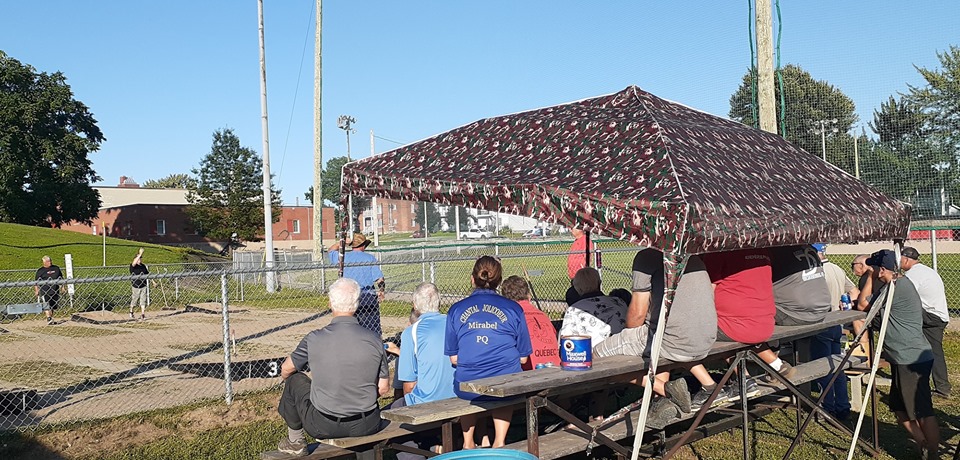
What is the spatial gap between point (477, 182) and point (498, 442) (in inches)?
68.1

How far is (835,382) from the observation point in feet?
23.8

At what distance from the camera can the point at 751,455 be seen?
20.3ft

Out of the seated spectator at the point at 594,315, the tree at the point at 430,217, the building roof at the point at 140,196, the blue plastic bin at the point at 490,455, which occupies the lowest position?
the blue plastic bin at the point at 490,455

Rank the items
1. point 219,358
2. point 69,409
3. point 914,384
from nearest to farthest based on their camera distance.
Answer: point 914,384
point 69,409
point 219,358

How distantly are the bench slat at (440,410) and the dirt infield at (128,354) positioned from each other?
4.55 metres

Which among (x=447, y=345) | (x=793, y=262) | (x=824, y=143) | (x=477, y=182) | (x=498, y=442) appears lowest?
(x=498, y=442)

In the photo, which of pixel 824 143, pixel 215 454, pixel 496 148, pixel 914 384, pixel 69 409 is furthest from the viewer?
pixel 824 143

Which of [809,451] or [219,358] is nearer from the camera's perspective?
[809,451]

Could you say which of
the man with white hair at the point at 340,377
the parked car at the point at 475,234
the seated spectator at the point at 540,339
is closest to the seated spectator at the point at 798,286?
the seated spectator at the point at 540,339

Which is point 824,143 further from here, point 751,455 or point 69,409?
point 69,409

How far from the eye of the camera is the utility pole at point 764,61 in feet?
33.1

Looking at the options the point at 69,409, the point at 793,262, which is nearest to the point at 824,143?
the point at 793,262

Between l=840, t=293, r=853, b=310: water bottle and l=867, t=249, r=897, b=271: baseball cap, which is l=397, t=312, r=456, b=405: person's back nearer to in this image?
l=867, t=249, r=897, b=271: baseball cap

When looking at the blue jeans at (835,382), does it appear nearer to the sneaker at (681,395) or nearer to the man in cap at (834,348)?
the man in cap at (834,348)
